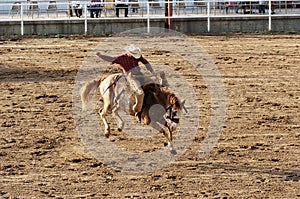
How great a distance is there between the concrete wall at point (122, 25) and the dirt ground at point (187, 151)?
4.60m

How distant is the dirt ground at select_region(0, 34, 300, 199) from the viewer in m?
8.90

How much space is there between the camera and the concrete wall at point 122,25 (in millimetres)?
23188

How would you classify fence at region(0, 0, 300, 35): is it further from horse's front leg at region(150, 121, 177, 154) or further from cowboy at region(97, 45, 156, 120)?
horse's front leg at region(150, 121, 177, 154)

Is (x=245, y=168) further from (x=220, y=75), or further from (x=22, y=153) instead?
(x=220, y=75)

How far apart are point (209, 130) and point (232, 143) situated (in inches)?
32.9

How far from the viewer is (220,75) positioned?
1634 centimetres

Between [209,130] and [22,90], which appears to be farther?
[22,90]

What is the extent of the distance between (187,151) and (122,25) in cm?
1312

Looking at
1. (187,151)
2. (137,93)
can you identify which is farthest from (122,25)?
(137,93)

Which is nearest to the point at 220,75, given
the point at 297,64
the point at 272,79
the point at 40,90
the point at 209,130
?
the point at 272,79

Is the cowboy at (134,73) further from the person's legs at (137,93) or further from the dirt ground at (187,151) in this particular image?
the dirt ground at (187,151)

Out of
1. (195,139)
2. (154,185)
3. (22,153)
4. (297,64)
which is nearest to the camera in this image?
(154,185)

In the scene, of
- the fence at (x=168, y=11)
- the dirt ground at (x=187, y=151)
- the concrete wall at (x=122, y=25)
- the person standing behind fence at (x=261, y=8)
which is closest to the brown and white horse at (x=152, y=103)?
the dirt ground at (x=187, y=151)

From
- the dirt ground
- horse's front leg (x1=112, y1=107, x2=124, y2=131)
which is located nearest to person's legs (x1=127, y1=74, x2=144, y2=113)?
horse's front leg (x1=112, y1=107, x2=124, y2=131)
